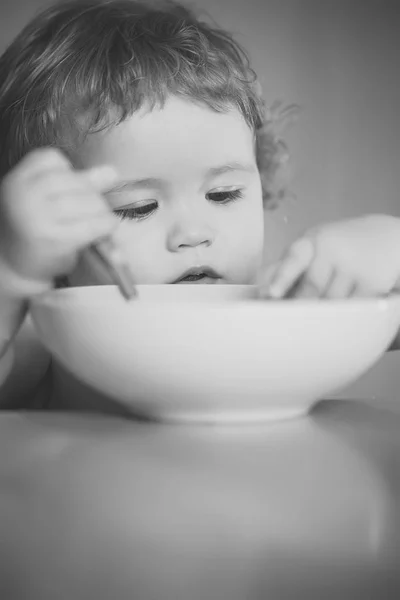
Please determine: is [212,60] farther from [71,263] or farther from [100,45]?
[71,263]

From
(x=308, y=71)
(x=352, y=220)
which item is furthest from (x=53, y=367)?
(x=308, y=71)

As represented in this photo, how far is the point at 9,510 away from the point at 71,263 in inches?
16.0

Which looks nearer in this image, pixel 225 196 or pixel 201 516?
pixel 201 516

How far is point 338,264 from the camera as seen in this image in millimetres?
588

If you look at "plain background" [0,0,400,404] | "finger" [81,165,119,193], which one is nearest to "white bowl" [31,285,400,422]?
"finger" [81,165,119,193]

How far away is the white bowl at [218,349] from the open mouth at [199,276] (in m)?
0.40

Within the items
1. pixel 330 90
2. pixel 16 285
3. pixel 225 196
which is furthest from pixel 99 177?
pixel 330 90

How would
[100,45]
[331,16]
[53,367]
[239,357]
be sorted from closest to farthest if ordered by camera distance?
[239,357]
[100,45]
[53,367]
[331,16]

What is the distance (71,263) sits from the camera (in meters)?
0.68

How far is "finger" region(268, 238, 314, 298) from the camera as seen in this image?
0.54 m

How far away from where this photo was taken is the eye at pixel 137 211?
0.86 m

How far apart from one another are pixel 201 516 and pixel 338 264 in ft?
1.16

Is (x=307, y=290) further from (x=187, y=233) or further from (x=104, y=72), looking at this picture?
(x=104, y=72)

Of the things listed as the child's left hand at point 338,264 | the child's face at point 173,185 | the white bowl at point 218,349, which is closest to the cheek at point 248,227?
the child's face at point 173,185
